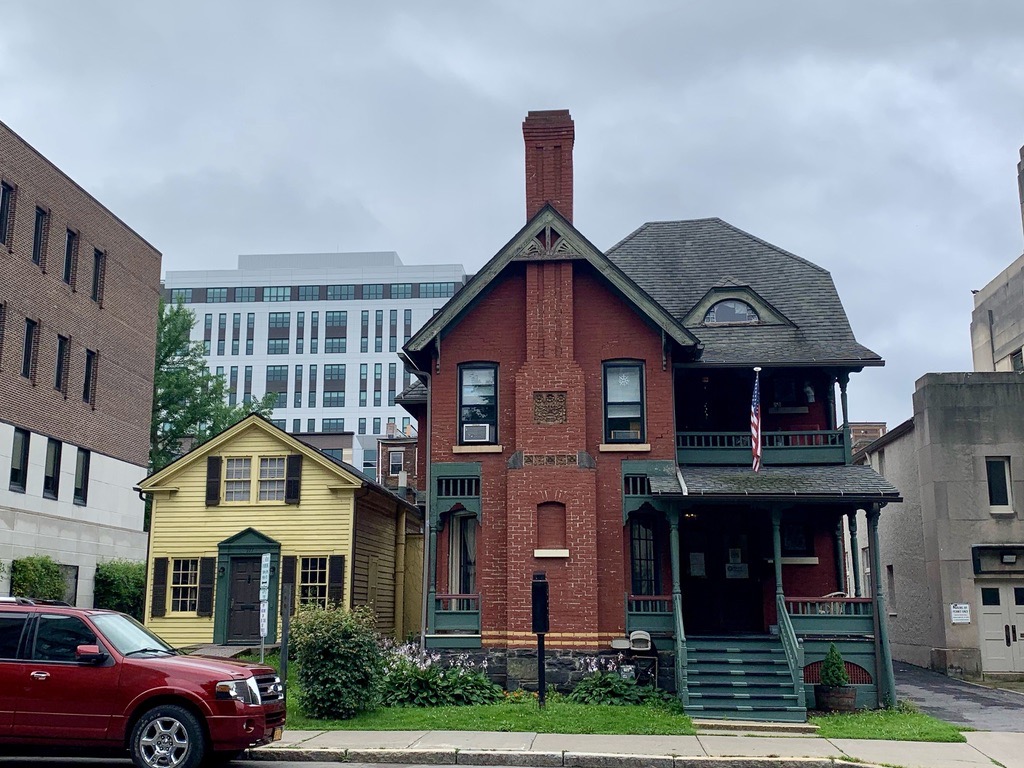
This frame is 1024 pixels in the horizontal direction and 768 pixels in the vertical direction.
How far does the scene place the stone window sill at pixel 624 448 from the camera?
72.2 ft

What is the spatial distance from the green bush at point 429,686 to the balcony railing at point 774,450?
6735 millimetres

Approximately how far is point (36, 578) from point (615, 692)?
1806cm

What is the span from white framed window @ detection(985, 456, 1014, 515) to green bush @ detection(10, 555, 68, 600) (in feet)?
83.5

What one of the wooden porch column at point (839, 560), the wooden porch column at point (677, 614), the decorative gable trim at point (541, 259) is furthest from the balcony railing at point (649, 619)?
the decorative gable trim at point (541, 259)

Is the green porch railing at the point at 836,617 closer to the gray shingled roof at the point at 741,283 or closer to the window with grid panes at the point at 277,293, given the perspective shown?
the gray shingled roof at the point at 741,283

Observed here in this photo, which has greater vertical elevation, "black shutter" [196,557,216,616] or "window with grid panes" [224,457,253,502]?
"window with grid panes" [224,457,253,502]

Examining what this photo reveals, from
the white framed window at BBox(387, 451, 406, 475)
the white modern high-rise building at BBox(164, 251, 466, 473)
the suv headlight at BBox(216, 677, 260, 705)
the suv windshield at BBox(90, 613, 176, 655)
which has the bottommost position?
the suv headlight at BBox(216, 677, 260, 705)

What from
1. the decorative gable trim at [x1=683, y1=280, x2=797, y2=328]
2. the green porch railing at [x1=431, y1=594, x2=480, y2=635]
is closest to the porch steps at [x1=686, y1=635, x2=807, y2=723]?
the green porch railing at [x1=431, y1=594, x2=480, y2=635]

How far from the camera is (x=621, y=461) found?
22.1 meters

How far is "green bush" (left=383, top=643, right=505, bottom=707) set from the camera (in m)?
18.9

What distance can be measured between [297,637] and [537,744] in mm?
4624

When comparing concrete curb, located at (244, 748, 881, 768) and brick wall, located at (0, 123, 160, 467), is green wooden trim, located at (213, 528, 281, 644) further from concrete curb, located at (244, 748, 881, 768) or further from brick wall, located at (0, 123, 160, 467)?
concrete curb, located at (244, 748, 881, 768)

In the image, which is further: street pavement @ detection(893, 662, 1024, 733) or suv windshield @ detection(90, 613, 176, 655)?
street pavement @ detection(893, 662, 1024, 733)

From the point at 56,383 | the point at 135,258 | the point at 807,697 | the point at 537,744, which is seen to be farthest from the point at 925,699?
the point at 135,258
